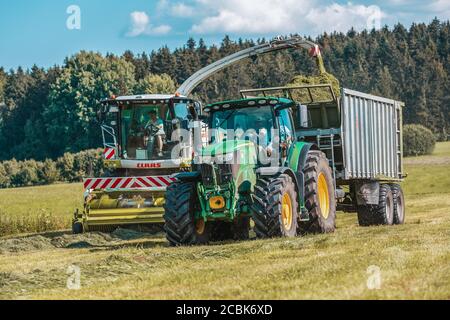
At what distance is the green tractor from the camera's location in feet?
43.0

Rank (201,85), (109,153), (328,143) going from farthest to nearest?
1. (201,85)
2. (109,153)
3. (328,143)

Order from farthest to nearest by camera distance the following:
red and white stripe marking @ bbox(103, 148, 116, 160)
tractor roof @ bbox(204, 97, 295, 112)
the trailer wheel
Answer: red and white stripe marking @ bbox(103, 148, 116, 160) → tractor roof @ bbox(204, 97, 295, 112) → the trailer wheel

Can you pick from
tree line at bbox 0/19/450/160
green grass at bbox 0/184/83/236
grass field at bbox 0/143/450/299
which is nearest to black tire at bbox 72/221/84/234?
grass field at bbox 0/143/450/299

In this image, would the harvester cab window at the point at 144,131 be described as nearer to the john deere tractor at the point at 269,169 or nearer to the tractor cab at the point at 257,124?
the john deere tractor at the point at 269,169

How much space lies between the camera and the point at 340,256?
394 inches

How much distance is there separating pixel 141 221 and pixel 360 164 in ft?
15.5

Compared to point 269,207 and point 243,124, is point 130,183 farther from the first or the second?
point 269,207

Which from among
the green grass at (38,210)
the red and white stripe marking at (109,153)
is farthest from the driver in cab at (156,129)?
the green grass at (38,210)

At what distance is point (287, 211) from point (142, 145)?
7317 mm

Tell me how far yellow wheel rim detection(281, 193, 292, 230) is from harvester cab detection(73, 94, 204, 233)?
551 cm

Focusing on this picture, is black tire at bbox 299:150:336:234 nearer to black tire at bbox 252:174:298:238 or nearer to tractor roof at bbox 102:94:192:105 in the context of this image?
black tire at bbox 252:174:298:238

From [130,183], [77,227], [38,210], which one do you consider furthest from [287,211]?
[38,210]

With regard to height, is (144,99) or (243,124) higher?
(144,99)

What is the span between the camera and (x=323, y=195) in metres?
Answer: 15.4
